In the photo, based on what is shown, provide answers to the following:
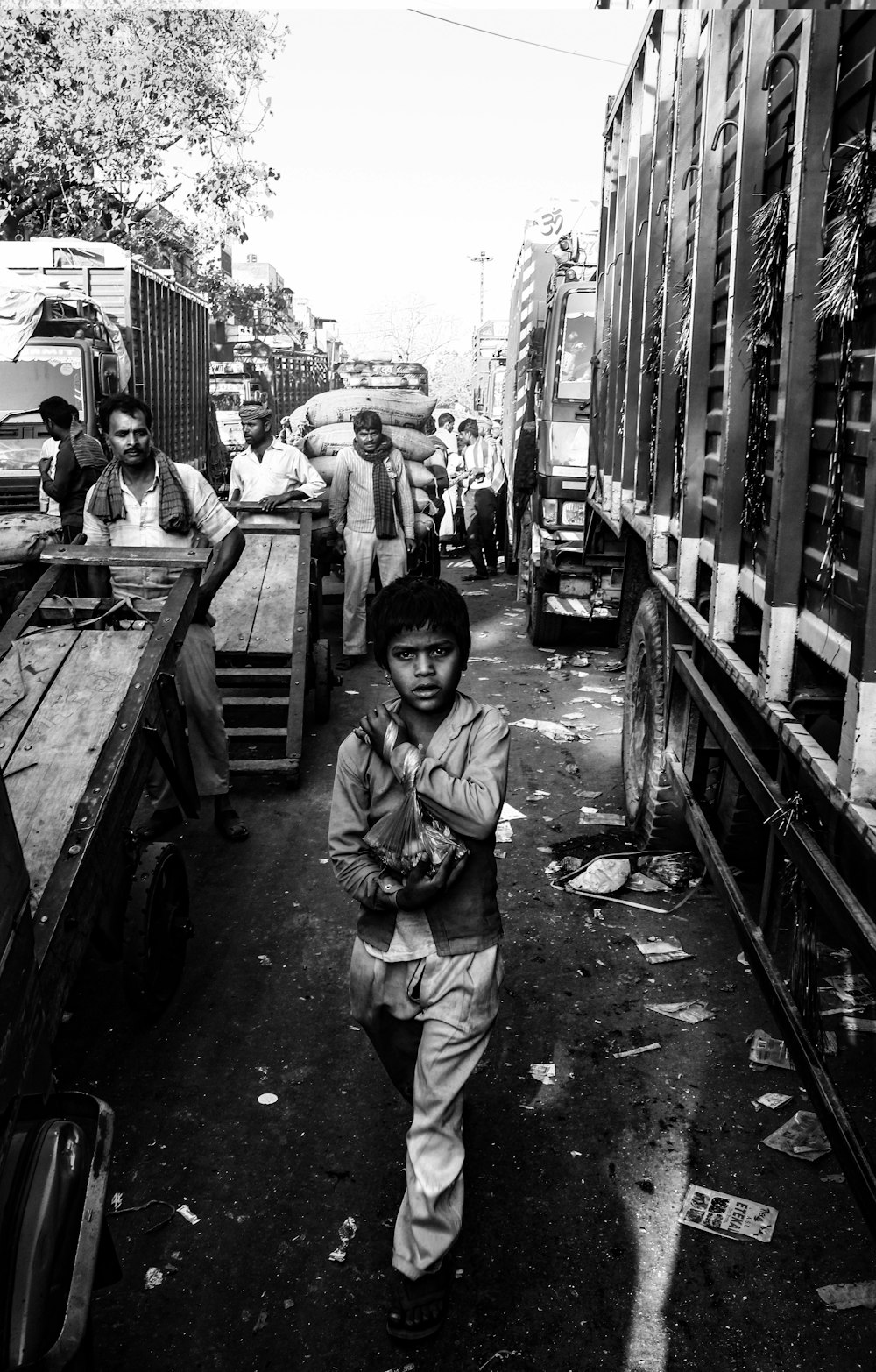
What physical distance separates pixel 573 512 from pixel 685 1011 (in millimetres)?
6049

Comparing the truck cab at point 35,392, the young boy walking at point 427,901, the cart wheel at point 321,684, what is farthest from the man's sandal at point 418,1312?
the truck cab at point 35,392

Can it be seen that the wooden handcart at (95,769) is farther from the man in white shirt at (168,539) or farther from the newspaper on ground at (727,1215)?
the newspaper on ground at (727,1215)

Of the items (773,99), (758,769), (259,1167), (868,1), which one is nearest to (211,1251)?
(259,1167)

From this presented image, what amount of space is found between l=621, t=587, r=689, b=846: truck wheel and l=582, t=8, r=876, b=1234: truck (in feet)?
0.06

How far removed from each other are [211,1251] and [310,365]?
30.9 meters

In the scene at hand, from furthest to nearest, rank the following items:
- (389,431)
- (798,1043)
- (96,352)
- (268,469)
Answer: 1. (389,431)
2. (96,352)
3. (268,469)
4. (798,1043)

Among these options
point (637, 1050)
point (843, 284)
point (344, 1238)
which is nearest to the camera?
point (843, 284)

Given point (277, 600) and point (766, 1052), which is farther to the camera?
point (277, 600)

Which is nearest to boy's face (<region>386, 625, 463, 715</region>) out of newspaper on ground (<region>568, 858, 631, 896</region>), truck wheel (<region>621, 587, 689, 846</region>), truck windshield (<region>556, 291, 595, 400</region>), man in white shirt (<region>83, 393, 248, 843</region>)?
truck wheel (<region>621, 587, 689, 846</region>)

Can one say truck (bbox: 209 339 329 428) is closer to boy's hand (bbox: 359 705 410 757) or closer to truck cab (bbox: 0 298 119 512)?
truck cab (bbox: 0 298 119 512)

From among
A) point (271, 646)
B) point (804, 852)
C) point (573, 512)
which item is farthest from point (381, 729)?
point (573, 512)

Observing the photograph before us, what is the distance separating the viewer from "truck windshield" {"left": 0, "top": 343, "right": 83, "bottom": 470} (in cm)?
1021

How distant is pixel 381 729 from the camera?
251 cm

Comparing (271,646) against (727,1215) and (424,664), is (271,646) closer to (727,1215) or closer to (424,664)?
(424,664)
